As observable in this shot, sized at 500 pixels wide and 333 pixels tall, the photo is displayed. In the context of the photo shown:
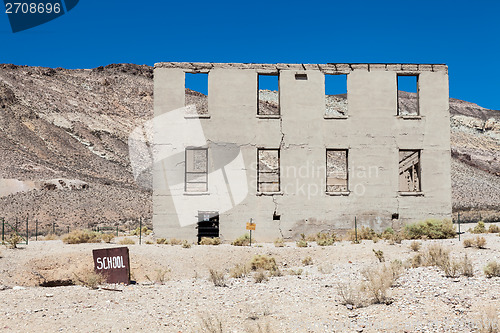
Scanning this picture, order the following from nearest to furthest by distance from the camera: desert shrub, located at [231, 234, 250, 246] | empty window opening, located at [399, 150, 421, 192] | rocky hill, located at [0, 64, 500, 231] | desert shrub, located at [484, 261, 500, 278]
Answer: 1. desert shrub, located at [484, 261, 500, 278]
2. desert shrub, located at [231, 234, 250, 246]
3. empty window opening, located at [399, 150, 421, 192]
4. rocky hill, located at [0, 64, 500, 231]

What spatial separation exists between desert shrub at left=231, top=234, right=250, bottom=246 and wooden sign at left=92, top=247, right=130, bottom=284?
306 inches

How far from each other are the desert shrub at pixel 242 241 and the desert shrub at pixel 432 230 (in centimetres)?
623

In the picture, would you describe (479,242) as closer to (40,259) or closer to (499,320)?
(499,320)

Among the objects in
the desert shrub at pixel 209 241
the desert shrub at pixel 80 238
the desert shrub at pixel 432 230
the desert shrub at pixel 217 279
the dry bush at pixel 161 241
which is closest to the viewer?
the desert shrub at pixel 217 279

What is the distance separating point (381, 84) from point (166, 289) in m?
14.4

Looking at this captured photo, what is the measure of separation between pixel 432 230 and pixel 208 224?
28.9ft

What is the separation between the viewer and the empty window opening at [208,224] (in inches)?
847

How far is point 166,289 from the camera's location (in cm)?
1167

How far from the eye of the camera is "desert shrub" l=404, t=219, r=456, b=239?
1991 centimetres

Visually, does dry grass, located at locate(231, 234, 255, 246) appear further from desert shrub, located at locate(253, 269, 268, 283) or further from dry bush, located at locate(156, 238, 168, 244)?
desert shrub, located at locate(253, 269, 268, 283)

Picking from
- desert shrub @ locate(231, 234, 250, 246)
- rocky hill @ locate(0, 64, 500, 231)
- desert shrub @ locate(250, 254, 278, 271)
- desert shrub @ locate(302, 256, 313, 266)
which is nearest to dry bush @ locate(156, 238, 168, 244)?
desert shrub @ locate(231, 234, 250, 246)

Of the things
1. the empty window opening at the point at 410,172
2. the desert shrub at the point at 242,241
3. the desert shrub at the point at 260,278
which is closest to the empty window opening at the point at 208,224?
the desert shrub at the point at 242,241

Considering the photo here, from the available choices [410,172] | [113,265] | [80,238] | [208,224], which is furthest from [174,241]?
[410,172]

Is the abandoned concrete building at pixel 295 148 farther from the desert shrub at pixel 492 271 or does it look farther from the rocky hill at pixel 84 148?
the rocky hill at pixel 84 148
